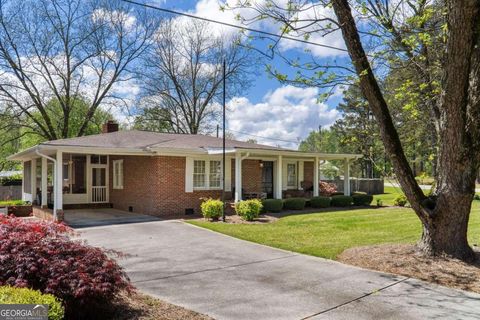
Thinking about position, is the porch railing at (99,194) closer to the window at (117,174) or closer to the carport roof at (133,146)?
the window at (117,174)

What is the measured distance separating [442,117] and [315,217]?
871cm

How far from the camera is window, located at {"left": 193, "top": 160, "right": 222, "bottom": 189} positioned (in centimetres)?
1723

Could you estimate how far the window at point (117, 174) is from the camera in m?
18.5

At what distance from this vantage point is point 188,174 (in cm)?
1670

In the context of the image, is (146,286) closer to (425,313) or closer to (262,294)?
(262,294)

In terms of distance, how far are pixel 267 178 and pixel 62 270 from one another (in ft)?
54.5

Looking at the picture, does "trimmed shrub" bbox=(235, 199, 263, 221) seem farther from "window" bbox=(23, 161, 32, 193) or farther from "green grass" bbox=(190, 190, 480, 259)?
"window" bbox=(23, 161, 32, 193)

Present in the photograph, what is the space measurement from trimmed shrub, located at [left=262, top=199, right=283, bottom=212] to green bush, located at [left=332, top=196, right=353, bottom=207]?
421 centimetres

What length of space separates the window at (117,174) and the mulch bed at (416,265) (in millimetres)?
12575

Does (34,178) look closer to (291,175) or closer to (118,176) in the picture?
(118,176)

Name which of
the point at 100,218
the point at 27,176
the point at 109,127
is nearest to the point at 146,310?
the point at 100,218

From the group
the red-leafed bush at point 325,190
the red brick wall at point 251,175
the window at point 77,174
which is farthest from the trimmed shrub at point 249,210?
the red-leafed bush at point 325,190

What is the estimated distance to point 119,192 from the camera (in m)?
18.6

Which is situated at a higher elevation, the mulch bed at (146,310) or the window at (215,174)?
the window at (215,174)
